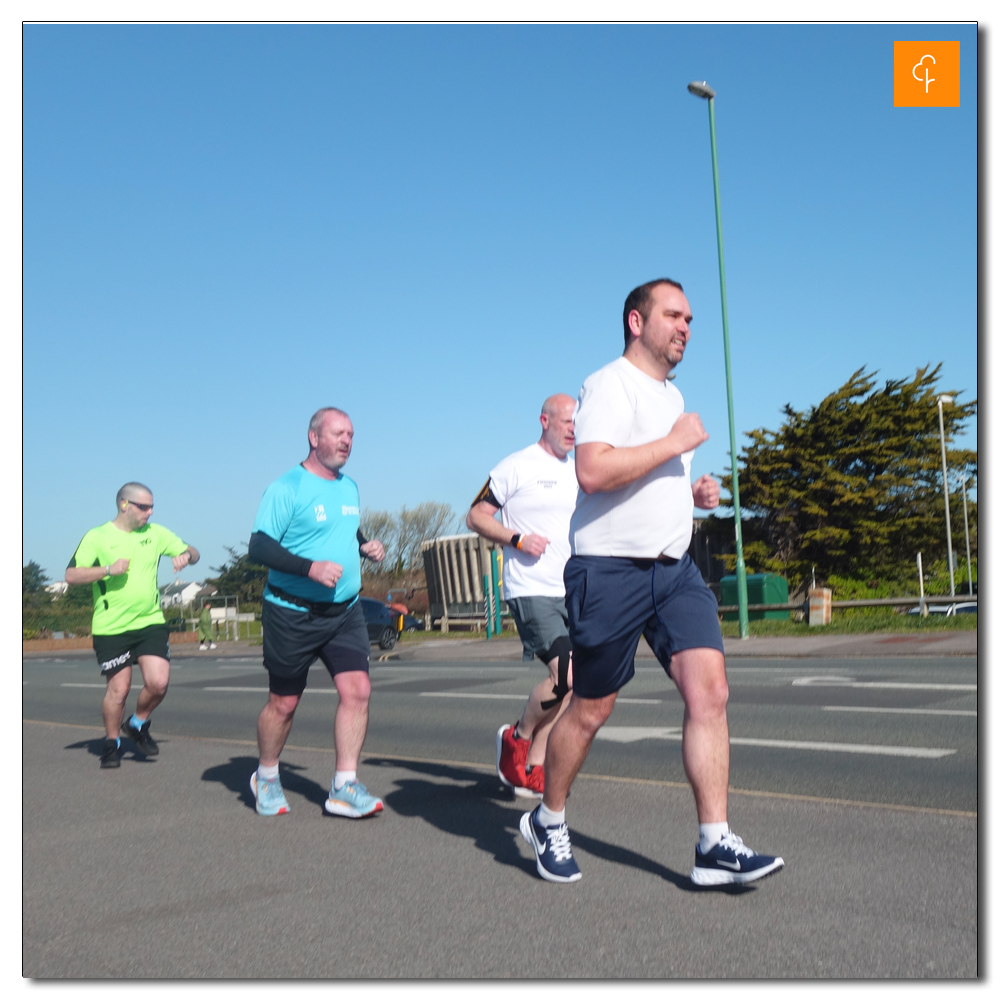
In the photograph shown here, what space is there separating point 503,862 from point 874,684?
7.01m

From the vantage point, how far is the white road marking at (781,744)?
6.54 meters

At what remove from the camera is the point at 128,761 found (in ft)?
25.8

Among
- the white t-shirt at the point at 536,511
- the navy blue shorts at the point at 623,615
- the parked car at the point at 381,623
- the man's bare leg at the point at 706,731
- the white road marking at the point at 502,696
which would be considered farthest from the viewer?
the parked car at the point at 381,623

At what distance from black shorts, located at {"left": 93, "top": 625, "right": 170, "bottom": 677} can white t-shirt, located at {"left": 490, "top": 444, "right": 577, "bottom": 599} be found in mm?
3119

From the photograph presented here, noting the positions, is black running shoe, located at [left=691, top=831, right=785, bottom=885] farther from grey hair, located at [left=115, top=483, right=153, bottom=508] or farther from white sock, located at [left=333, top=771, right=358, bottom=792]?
grey hair, located at [left=115, top=483, right=153, bottom=508]

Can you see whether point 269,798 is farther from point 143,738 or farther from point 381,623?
point 381,623

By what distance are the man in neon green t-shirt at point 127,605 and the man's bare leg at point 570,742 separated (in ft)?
14.3

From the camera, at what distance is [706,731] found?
374cm

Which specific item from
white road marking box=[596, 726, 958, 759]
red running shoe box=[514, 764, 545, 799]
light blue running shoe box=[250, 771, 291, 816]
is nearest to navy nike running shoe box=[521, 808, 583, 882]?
red running shoe box=[514, 764, 545, 799]

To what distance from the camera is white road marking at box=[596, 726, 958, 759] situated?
654 centimetres

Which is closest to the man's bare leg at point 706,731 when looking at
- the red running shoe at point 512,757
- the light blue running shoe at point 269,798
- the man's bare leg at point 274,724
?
the red running shoe at point 512,757

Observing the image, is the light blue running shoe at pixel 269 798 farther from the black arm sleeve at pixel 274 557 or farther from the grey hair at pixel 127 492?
the grey hair at pixel 127 492

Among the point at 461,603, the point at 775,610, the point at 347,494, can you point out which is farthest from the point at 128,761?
the point at 461,603

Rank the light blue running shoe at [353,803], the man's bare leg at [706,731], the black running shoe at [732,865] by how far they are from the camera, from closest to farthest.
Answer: the black running shoe at [732,865]
the man's bare leg at [706,731]
the light blue running shoe at [353,803]
